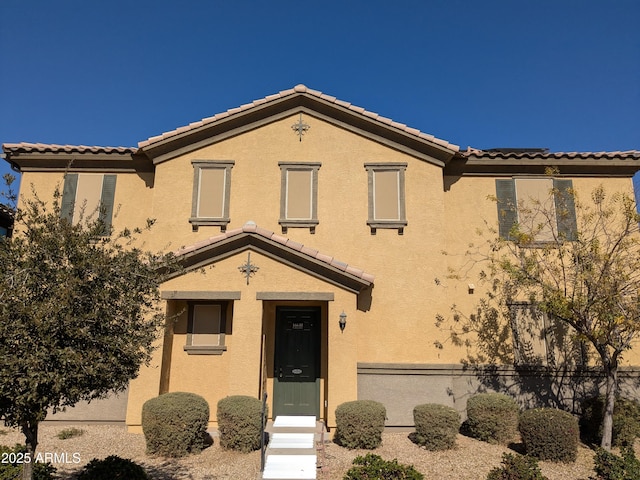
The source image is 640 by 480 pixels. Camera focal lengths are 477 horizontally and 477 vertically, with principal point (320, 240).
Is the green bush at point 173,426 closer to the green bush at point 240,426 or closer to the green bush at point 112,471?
the green bush at point 240,426

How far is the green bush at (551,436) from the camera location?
30.0 feet

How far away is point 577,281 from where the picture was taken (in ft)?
33.0

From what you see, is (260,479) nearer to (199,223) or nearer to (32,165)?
(199,223)

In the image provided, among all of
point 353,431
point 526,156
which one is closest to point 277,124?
point 526,156

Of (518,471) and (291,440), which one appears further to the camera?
(291,440)

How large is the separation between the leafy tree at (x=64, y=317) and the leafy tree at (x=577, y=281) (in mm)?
7718

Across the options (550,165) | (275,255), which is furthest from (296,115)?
(550,165)

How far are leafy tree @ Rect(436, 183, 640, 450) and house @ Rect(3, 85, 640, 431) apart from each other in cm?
59

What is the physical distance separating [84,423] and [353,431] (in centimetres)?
651

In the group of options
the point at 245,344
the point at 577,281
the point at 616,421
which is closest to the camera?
the point at 577,281

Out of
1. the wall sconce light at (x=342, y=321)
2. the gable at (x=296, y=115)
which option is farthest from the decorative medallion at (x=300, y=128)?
the wall sconce light at (x=342, y=321)

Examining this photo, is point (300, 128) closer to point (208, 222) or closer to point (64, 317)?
point (208, 222)

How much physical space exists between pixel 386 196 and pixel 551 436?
6652mm

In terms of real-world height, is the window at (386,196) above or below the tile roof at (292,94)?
below
